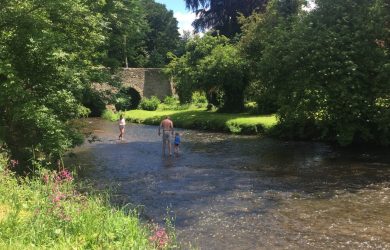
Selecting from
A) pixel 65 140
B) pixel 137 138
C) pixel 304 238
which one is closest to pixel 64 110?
pixel 65 140

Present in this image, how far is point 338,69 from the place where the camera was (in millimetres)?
20688

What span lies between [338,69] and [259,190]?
9257 mm

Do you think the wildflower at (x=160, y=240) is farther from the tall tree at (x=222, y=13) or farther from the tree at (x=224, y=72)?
the tall tree at (x=222, y=13)

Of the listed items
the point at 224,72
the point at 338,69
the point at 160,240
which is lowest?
the point at 160,240

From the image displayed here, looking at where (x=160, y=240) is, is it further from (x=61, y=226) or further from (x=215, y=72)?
(x=215, y=72)

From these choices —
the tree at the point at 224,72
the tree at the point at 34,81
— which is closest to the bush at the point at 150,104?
the tree at the point at 224,72

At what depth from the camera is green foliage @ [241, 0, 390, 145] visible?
20609 mm

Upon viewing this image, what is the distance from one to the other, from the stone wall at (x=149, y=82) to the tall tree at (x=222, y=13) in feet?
26.7

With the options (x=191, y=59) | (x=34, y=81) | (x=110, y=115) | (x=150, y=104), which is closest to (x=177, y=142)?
(x=34, y=81)

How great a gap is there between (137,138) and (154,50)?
46.6 meters

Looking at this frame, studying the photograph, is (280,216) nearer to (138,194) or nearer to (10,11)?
(138,194)

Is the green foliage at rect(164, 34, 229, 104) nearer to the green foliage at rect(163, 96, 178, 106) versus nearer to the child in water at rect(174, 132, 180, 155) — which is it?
the green foliage at rect(163, 96, 178, 106)

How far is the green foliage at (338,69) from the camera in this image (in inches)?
811

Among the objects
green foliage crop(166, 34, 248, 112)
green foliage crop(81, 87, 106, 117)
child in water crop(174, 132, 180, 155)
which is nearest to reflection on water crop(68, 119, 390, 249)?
child in water crop(174, 132, 180, 155)
